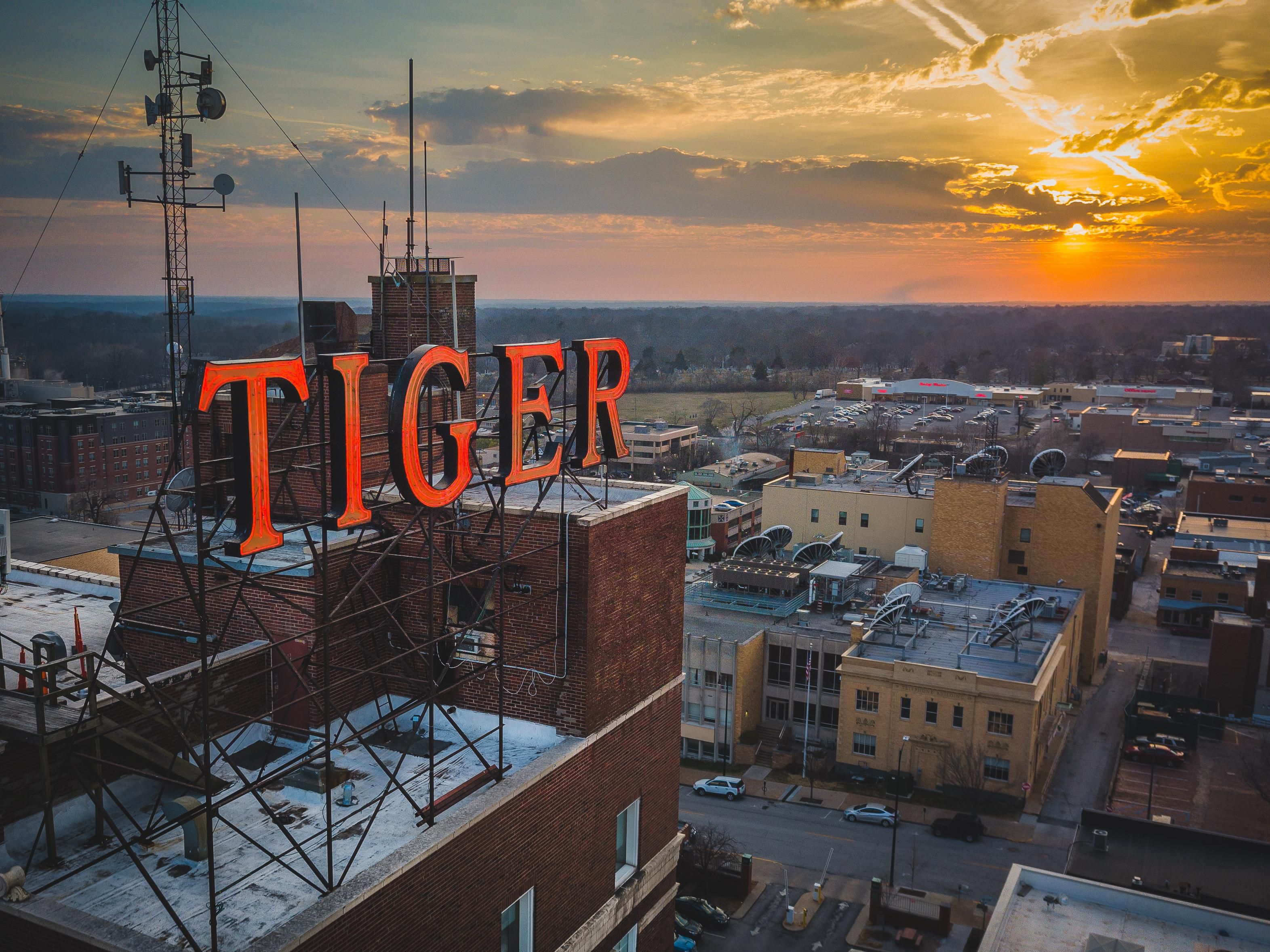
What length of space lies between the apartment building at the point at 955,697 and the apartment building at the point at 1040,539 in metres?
12.8

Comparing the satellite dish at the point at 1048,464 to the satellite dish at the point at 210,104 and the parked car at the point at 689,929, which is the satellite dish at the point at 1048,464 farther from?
the satellite dish at the point at 210,104

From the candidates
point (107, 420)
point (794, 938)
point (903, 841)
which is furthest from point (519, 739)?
point (107, 420)

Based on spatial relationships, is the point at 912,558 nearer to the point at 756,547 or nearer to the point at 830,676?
the point at 756,547

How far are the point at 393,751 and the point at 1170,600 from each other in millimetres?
86803

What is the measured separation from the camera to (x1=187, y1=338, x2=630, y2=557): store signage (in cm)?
1561

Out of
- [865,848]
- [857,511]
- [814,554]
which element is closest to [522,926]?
[865,848]

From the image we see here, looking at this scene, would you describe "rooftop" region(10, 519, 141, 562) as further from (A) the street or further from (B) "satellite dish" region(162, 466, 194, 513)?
(A) the street

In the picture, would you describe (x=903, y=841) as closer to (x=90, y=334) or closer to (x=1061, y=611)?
(x=1061, y=611)

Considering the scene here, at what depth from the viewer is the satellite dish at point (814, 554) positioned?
76.8 m

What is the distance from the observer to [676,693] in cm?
2758

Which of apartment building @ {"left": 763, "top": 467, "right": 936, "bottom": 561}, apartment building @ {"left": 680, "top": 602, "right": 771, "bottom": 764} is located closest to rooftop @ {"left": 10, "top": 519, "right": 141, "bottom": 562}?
apartment building @ {"left": 680, "top": 602, "right": 771, "bottom": 764}

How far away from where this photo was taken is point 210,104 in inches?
1143

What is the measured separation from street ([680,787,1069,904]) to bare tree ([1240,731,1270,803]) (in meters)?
12.5

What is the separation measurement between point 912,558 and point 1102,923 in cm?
4806
